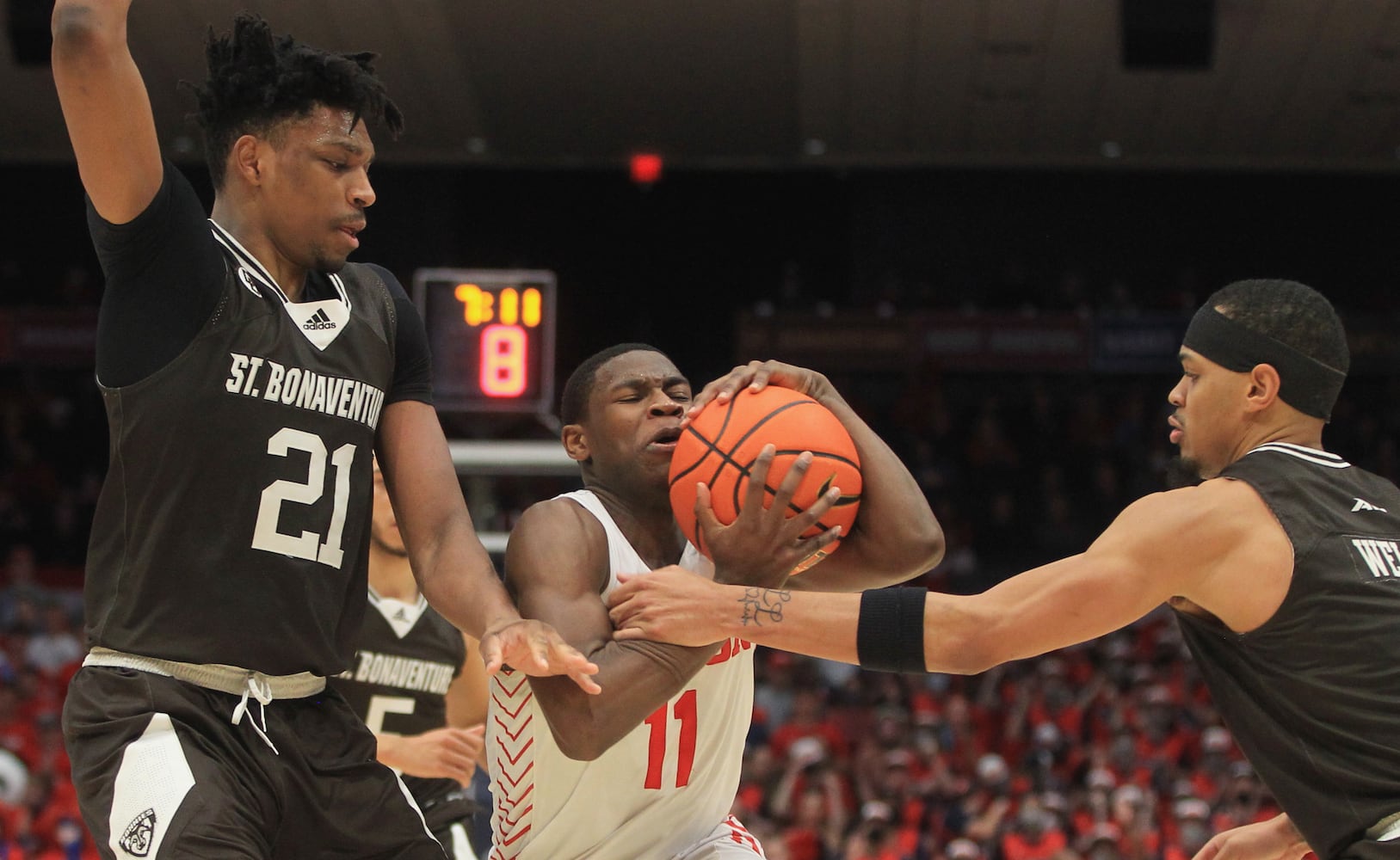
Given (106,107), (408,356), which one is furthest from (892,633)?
(106,107)

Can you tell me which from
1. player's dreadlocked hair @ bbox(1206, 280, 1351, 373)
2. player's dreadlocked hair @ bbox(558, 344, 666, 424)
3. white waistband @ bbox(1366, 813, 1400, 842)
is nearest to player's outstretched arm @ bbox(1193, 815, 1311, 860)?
white waistband @ bbox(1366, 813, 1400, 842)

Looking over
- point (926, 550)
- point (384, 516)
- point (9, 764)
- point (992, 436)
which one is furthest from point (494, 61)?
point (926, 550)

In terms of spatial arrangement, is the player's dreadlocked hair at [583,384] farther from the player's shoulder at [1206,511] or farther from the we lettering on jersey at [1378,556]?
the we lettering on jersey at [1378,556]

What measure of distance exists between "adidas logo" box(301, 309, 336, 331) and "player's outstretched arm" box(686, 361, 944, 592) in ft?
2.93

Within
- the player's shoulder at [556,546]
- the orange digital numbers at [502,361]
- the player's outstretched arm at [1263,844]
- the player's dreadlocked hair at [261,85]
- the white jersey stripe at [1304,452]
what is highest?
the orange digital numbers at [502,361]

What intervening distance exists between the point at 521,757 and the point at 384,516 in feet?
7.29

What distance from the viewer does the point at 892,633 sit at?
3.43 metres

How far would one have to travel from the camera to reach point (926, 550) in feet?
12.3

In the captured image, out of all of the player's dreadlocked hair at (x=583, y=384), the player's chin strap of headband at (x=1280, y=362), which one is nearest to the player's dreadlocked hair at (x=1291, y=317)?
the player's chin strap of headband at (x=1280, y=362)

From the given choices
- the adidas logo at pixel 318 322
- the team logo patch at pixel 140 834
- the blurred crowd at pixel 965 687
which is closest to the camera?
the team logo patch at pixel 140 834

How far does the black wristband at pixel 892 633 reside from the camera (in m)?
3.41

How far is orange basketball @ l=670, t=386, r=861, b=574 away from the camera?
347 centimetres

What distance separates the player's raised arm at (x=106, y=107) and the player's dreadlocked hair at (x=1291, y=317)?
2.31 m

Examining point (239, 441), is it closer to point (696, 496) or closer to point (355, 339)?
point (355, 339)
